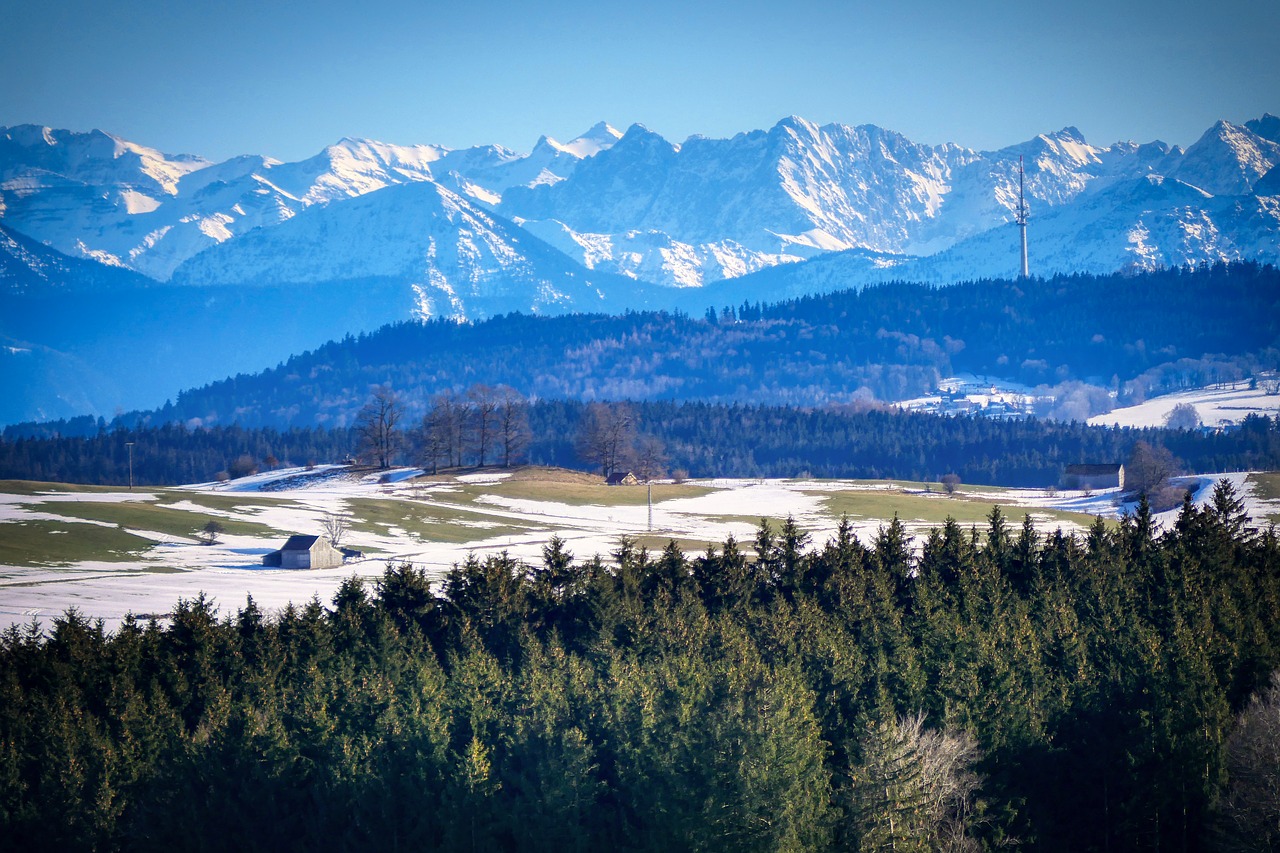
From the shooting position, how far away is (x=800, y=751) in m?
42.1

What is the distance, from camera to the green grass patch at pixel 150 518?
419ft

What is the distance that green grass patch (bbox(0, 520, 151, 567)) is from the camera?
108250 millimetres

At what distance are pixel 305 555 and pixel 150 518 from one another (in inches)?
1087

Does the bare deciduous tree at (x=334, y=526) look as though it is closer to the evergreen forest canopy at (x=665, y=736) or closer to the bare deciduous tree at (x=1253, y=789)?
the evergreen forest canopy at (x=665, y=736)

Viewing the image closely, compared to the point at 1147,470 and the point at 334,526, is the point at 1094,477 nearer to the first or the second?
the point at 1147,470

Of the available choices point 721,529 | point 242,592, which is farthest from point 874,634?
point 721,529

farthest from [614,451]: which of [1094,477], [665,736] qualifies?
[665,736]

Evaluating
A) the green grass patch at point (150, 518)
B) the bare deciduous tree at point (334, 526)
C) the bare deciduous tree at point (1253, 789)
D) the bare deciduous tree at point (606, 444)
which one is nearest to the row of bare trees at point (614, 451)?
the bare deciduous tree at point (606, 444)

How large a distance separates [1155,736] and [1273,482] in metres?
139

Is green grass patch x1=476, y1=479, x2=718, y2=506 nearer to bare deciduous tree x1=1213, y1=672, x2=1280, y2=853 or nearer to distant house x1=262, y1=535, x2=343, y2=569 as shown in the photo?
distant house x1=262, y1=535, x2=343, y2=569

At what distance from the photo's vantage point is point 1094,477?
190000 millimetres

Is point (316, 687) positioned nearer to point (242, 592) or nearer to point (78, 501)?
point (242, 592)

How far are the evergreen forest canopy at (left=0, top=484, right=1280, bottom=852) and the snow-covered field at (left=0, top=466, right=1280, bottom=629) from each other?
92.1 feet

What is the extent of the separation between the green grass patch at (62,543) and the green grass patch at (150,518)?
433cm
